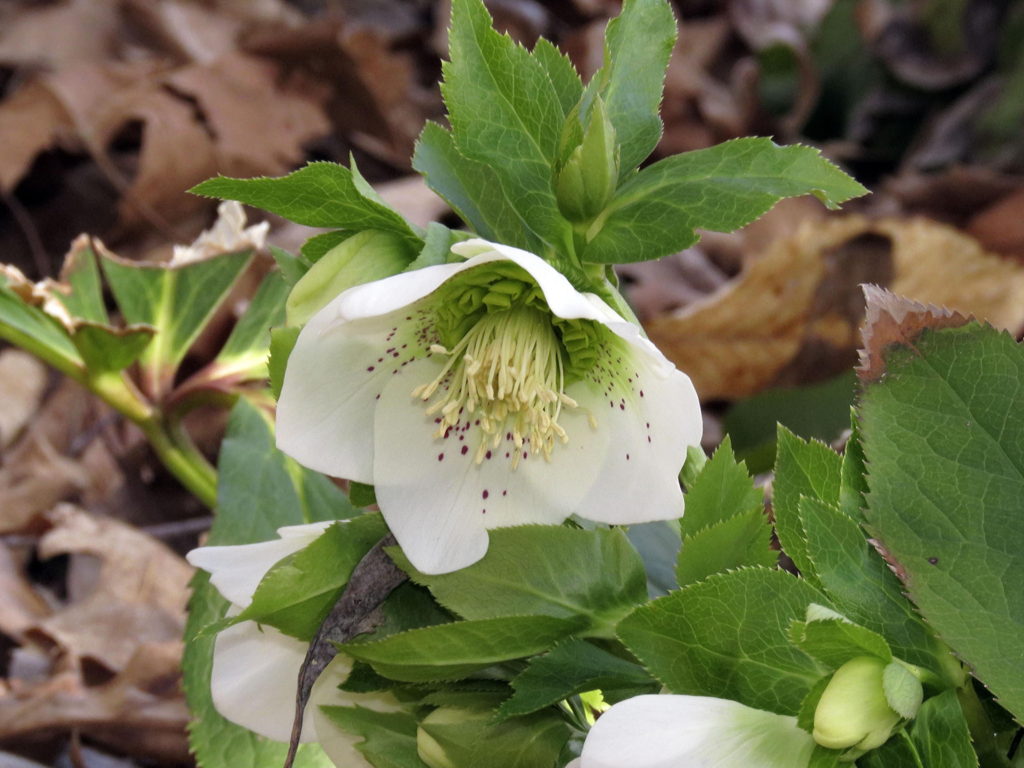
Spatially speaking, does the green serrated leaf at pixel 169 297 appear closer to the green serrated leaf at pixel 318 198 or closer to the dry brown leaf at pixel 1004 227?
the green serrated leaf at pixel 318 198

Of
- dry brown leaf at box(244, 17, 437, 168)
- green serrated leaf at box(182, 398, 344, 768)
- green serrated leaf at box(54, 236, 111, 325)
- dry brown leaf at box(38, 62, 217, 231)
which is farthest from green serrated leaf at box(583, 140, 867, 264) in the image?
dry brown leaf at box(244, 17, 437, 168)

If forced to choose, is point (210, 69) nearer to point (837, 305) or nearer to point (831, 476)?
point (837, 305)

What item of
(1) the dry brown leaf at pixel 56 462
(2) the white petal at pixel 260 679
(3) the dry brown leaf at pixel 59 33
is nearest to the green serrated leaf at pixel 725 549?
(2) the white petal at pixel 260 679

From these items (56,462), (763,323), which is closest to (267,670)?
(56,462)

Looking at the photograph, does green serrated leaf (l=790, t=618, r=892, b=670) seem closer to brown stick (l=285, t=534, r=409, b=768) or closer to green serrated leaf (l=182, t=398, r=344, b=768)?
brown stick (l=285, t=534, r=409, b=768)

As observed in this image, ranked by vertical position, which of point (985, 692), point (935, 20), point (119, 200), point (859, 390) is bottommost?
point (119, 200)

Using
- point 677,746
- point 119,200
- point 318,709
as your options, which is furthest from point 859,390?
point 119,200
